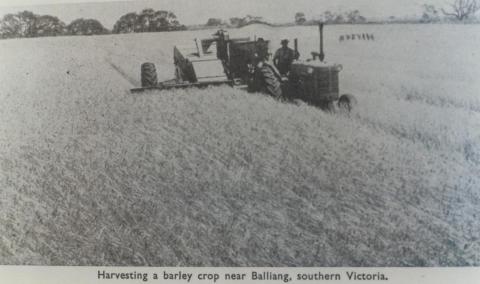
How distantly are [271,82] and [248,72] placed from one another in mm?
176

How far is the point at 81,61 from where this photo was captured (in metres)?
2.79

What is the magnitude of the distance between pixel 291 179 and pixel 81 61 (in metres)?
1.29

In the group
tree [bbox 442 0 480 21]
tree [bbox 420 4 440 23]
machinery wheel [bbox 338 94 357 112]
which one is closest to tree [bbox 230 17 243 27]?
machinery wheel [bbox 338 94 357 112]

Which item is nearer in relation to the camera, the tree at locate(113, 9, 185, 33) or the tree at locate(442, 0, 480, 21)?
the tree at locate(442, 0, 480, 21)

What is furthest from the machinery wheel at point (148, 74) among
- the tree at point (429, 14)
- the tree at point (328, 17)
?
the tree at point (429, 14)

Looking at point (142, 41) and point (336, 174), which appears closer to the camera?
point (336, 174)

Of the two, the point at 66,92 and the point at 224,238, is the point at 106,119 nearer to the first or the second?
the point at 66,92

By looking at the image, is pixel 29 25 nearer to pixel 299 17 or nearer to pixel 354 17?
pixel 299 17

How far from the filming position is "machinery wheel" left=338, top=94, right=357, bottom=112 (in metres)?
2.61

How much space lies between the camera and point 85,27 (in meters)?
2.76

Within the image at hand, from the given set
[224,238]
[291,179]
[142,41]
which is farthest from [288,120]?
[142,41]
